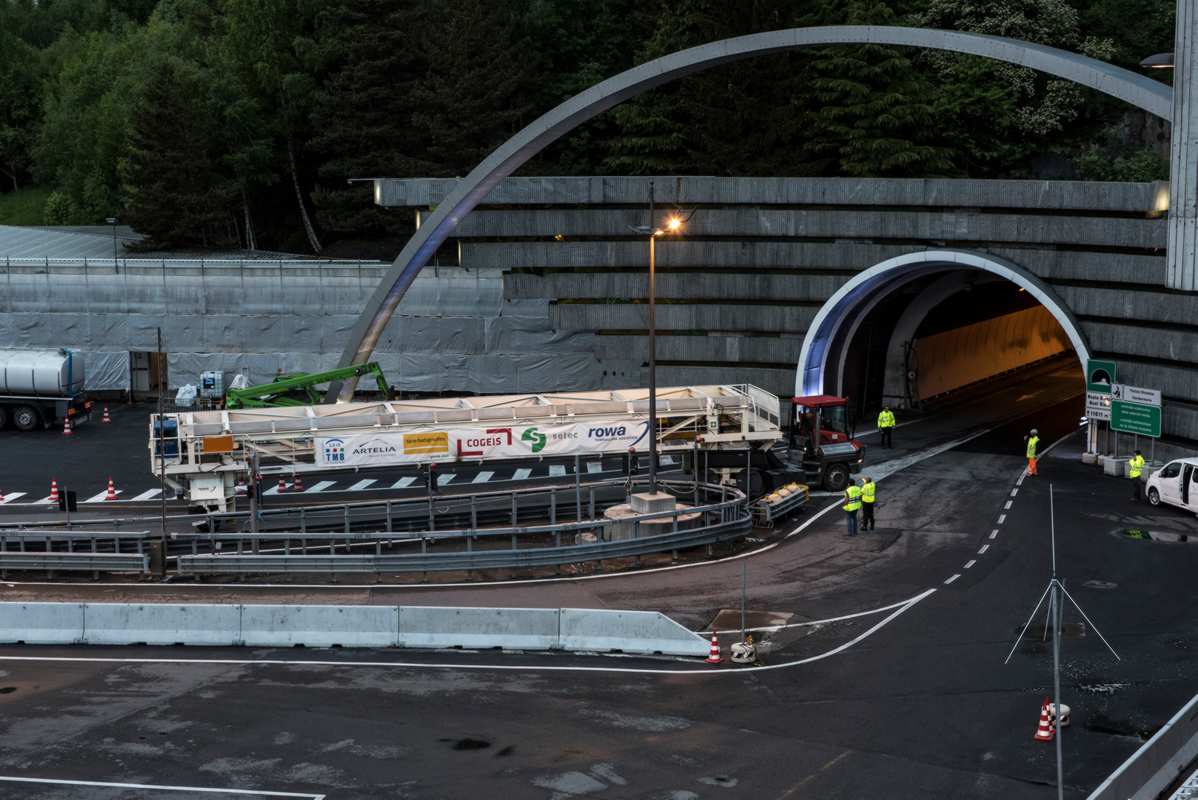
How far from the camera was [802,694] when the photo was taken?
24000 millimetres

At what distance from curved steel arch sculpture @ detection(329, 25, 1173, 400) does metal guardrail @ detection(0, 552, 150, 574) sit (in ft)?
51.2

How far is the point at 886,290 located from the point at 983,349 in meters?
16.5

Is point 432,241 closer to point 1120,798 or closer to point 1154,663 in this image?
point 1154,663

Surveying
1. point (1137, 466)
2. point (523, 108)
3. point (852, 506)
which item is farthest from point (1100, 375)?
point (523, 108)

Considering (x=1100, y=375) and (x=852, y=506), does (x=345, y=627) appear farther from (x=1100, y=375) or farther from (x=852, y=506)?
(x=1100, y=375)

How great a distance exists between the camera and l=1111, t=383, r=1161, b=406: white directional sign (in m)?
41.9

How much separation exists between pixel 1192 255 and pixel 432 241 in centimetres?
2485

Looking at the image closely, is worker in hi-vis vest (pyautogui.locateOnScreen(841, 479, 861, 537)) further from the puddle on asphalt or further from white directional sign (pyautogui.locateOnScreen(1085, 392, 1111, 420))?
white directional sign (pyautogui.locateOnScreen(1085, 392, 1111, 420))

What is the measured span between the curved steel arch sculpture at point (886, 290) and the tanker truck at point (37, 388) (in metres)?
26.6

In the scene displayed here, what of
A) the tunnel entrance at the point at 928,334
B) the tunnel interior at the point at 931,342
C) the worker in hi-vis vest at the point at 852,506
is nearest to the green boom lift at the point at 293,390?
the tunnel entrance at the point at 928,334

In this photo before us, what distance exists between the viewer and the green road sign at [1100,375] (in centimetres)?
4372

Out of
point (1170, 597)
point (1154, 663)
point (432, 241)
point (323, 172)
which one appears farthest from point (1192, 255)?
point (323, 172)

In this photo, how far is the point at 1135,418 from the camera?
1679 inches

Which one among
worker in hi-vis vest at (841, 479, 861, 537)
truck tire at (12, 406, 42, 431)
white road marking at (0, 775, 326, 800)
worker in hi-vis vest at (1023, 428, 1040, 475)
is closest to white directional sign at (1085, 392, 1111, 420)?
worker in hi-vis vest at (1023, 428, 1040, 475)
